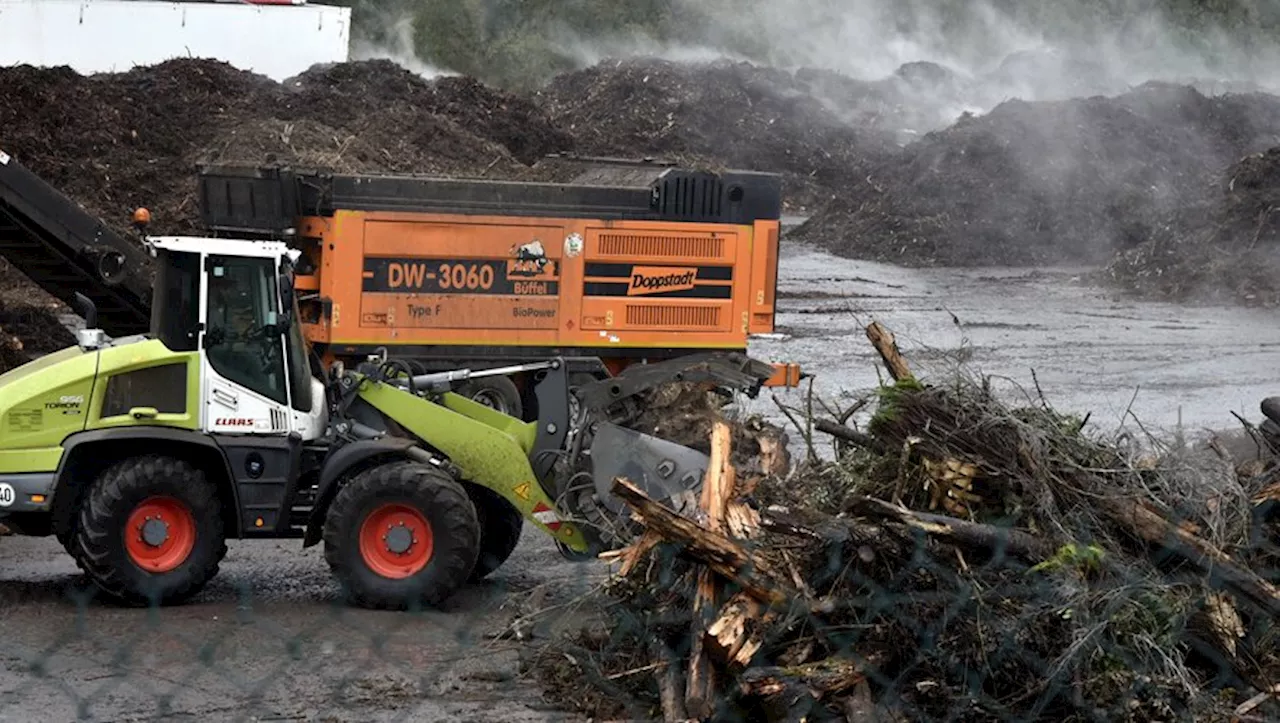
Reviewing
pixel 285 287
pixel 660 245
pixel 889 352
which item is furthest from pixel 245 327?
pixel 660 245

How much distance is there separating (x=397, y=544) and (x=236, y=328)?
1404 mm

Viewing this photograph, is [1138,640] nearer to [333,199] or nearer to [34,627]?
[34,627]

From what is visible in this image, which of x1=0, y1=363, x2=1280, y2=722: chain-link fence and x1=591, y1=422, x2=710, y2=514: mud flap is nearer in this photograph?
x1=0, y1=363, x2=1280, y2=722: chain-link fence

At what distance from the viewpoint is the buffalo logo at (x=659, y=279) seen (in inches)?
561

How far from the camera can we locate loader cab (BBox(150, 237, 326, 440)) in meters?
9.43

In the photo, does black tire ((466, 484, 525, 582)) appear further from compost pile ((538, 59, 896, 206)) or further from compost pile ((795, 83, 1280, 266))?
compost pile ((538, 59, 896, 206))

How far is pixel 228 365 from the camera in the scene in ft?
31.1

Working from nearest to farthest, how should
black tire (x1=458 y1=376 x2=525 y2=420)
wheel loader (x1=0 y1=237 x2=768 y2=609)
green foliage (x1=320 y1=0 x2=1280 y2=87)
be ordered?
1. wheel loader (x1=0 y1=237 x2=768 y2=609)
2. black tire (x1=458 y1=376 x2=525 y2=420)
3. green foliage (x1=320 y1=0 x2=1280 y2=87)

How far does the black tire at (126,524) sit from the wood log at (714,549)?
131 inches

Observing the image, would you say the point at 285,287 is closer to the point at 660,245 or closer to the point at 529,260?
the point at 529,260

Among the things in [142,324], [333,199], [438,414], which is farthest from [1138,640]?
[142,324]

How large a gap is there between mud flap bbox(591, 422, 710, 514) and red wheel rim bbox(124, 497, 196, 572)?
6.75 ft

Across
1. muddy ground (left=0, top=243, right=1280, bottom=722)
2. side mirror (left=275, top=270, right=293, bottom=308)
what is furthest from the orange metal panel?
side mirror (left=275, top=270, right=293, bottom=308)

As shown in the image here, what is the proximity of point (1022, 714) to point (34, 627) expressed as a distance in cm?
484
